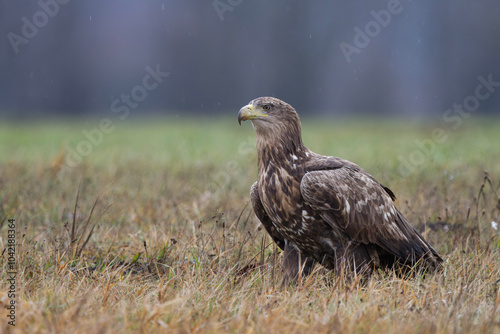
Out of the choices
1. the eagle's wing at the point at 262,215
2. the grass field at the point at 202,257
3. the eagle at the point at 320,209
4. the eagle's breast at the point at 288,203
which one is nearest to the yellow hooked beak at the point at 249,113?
the eagle at the point at 320,209

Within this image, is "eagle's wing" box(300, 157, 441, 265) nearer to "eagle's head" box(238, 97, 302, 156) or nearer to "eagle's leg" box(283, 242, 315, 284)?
"eagle's head" box(238, 97, 302, 156)

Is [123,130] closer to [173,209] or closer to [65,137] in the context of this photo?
[65,137]

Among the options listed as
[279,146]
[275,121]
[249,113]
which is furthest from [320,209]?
[249,113]

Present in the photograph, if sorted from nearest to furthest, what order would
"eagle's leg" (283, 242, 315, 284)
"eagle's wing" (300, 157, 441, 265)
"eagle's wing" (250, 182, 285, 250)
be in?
"eagle's wing" (300, 157, 441, 265) → "eagle's leg" (283, 242, 315, 284) → "eagle's wing" (250, 182, 285, 250)

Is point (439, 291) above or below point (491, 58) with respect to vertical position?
below

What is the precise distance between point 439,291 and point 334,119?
1918 centimetres

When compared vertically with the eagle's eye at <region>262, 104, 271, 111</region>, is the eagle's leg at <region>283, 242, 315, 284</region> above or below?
below

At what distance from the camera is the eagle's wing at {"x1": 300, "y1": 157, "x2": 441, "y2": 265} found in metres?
3.88

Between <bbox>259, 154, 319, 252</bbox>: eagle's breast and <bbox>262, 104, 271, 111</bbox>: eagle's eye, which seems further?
<bbox>262, 104, 271, 111</bbox>: eagle's eye

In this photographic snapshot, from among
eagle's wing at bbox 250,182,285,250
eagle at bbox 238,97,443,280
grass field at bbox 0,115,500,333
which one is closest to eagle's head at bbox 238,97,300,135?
eagle at bbox 238,97,443,280

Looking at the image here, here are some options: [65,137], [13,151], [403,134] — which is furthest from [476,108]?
[13,151]

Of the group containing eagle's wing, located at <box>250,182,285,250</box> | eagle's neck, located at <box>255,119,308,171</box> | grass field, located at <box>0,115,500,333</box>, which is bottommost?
grass field, located at <box>0,115,500,333</box>

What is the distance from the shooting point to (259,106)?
4242 millimetres

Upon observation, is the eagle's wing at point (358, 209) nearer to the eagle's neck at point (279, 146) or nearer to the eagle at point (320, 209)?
the eagle at point (320, 209)
